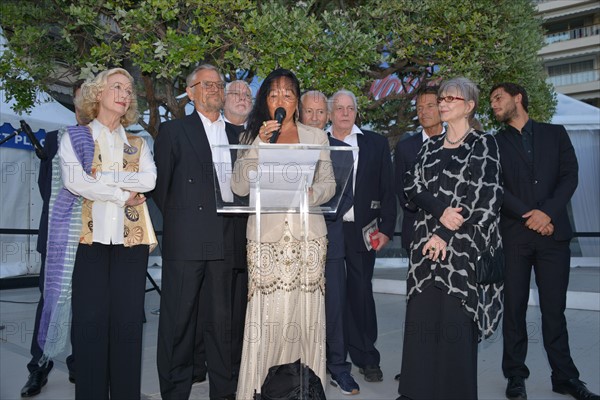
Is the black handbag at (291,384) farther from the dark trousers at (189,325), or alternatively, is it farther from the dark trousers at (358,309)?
the dark trousers at (358,309)

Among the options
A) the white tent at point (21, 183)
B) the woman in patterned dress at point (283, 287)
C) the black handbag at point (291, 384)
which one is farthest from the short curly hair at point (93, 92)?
the white tent at point (21, 183)

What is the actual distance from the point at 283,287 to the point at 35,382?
7.18ft

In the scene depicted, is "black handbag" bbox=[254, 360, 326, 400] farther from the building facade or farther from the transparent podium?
the building facade

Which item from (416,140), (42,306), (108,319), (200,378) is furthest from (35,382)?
(416,140)

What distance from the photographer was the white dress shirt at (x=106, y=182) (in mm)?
3318

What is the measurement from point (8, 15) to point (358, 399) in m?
6.52

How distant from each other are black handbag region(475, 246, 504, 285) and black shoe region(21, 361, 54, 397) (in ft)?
10.5

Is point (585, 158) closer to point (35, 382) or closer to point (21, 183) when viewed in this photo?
point (21, 183)

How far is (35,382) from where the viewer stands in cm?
432

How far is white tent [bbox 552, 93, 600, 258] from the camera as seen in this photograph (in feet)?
42.2

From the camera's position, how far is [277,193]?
121 inches

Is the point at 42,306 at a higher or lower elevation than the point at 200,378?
higher

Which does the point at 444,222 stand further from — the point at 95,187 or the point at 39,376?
the point at 39,376

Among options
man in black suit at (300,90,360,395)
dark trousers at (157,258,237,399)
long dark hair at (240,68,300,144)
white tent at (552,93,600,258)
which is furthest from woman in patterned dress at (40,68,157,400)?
white tent at (552,93,600,258)
